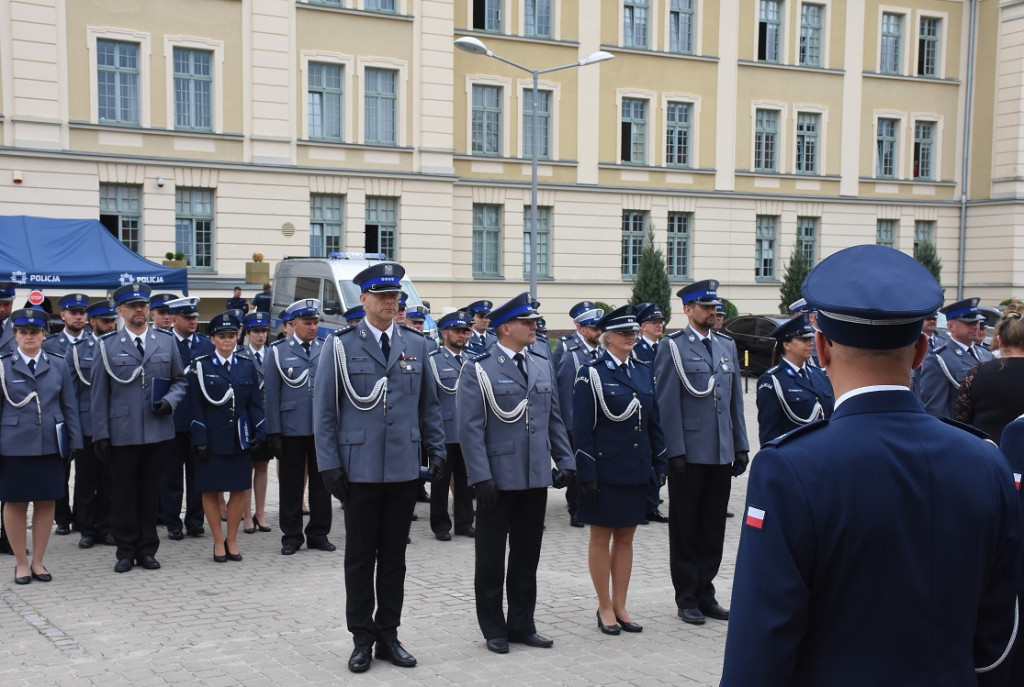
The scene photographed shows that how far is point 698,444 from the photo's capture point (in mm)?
7828

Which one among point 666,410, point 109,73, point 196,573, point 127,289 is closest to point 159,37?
point 109,73

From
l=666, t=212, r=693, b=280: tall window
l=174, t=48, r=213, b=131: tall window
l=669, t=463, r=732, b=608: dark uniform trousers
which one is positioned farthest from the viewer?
l=666, t=212, r=693, b=280: tall window

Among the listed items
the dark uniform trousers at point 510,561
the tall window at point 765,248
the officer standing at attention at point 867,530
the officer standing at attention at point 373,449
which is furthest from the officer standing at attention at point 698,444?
the tall window at point 765,248

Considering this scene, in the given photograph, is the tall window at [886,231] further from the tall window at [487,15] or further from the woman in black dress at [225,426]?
the woman in black dress at [225,426]

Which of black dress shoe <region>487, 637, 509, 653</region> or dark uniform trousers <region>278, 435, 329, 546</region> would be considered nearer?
black dress shoe <region>487, 637, 509, 653</region>

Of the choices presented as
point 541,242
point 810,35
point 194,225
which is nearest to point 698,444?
point 194,225

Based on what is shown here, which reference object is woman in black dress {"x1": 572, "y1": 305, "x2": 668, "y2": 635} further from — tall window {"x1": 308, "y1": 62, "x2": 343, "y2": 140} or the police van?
tall window {"x1": 308, "y1": 62, "x2": 343, "y2": 140}

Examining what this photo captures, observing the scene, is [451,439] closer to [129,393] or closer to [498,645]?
[129,393]

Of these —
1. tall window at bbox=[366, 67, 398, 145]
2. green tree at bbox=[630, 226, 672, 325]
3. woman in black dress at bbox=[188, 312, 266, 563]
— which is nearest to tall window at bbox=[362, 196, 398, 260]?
tall window at bbox=[366, 67, 398, 145]

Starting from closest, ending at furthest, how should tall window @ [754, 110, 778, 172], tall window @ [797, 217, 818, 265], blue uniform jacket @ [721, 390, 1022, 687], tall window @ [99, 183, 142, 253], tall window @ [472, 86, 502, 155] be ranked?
blue uniform jacket @ [721, 390, 1022, 687], tall window @ [99, 183, 142, 253], tall window @ [472, 86, 502, 155], tall window @ [754, 110, 778, 172], tall window @ [797, 217, 818, 265]

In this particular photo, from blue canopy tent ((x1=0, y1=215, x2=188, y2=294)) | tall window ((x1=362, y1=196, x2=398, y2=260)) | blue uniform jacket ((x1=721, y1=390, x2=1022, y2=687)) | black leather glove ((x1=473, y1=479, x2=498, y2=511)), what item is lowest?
black leather glove ((x1=473, y1=479, x2=498, y2=511))

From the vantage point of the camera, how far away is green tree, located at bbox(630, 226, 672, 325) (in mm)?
34344

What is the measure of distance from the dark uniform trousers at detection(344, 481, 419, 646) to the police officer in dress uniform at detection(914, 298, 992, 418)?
16.4 feet

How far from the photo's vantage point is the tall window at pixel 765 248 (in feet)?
127
